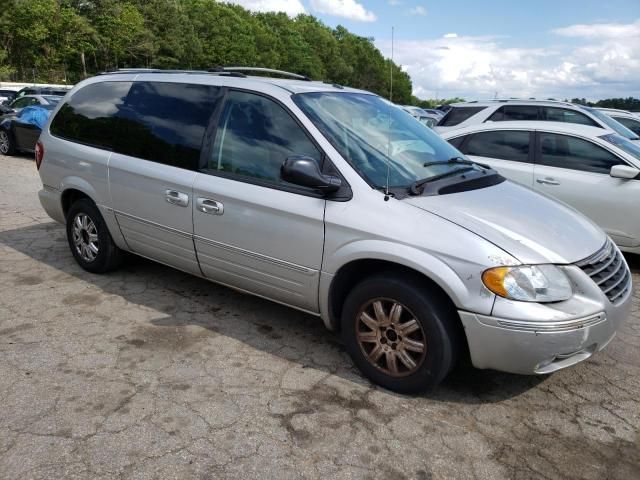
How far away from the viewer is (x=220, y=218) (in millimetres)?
3818

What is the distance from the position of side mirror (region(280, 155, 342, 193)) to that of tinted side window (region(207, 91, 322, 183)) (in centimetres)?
23

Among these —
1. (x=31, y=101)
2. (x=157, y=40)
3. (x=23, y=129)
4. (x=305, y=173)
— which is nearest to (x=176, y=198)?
(x=305, y=173)

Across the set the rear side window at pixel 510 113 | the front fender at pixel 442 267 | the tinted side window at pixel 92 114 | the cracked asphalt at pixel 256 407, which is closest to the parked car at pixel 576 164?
the cracked asphalt at pixel 256 407

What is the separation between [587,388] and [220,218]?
2.58m

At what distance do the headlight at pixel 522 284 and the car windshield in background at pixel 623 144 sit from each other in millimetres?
3920

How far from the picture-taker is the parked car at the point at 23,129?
515 inches

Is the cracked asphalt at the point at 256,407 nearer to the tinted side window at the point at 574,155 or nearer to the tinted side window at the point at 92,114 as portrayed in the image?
the tinted side window at the point at 92,114

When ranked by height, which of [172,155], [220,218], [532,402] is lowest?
[532,402]

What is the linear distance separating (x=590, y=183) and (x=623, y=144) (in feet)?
2.36

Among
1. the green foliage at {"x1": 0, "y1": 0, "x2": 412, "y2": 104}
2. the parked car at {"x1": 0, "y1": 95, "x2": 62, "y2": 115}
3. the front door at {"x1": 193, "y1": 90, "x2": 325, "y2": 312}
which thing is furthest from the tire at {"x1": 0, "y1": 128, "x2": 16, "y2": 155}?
the front door at {"x1": 193, "y1": 90, "x2": 325, "y2": 312}

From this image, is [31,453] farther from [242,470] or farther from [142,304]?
[142,304]

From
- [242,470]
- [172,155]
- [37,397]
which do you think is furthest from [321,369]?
[172,155]

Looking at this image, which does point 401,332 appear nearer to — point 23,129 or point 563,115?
point 563,115

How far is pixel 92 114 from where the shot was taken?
4.85 m
